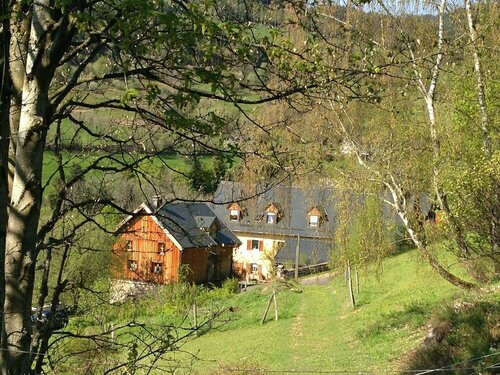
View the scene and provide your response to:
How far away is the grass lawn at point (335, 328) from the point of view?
1592 cm

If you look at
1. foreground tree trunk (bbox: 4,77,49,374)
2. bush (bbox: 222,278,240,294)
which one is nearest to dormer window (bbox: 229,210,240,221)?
bush (bbox: 222,278,240,294)

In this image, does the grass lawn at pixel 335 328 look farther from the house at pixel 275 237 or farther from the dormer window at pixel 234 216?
the dormer window at pixel 234 216

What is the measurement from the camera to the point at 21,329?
4.50 meters

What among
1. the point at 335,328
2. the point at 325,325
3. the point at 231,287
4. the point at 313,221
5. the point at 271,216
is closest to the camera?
the point at 335,328

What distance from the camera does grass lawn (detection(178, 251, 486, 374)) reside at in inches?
627

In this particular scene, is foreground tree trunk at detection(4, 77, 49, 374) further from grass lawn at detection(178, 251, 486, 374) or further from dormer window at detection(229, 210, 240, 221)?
dormer window at detection(229, 210, 240, 221)

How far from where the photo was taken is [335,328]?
22281mm

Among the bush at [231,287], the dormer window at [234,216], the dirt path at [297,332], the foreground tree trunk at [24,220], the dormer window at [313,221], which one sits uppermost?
the dormer window at [234,216]

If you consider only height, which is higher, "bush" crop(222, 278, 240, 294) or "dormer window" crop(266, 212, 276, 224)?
"dormer window" crop(266, 212, 276, 224)

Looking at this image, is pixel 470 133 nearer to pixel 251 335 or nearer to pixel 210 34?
pixel 251 335

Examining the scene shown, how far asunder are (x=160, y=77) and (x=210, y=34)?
1.32m

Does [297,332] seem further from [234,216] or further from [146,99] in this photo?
[234,216]

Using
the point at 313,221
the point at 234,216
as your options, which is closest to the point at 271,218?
the point at 234,216

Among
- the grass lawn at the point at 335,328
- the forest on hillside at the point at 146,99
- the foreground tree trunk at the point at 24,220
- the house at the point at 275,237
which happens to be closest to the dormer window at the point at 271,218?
the house at the point at 275,237
